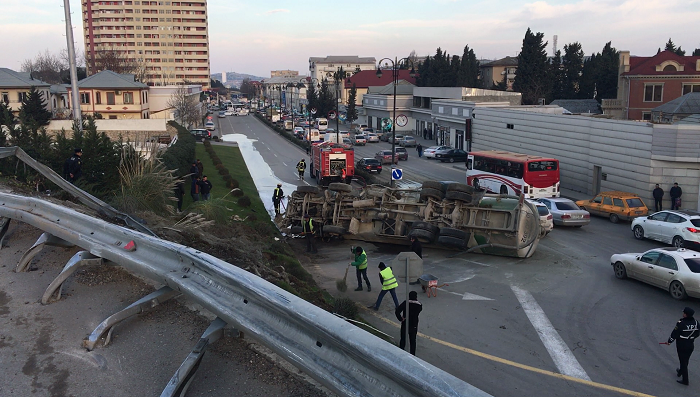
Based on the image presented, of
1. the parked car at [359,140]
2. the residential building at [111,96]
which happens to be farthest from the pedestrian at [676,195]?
the residential building at [111,96]

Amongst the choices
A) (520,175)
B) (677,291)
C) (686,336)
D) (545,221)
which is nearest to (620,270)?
(677,291)

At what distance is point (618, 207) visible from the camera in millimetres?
26109

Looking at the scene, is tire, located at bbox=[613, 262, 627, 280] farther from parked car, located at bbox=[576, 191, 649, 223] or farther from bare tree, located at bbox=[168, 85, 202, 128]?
bare tree, located at bbox=[168, 85, 202, 128]

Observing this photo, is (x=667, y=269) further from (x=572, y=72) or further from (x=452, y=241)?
(x=572, y=72)

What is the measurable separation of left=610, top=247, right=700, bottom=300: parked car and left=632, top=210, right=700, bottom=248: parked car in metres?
5.29

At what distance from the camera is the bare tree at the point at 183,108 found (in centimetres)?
7288

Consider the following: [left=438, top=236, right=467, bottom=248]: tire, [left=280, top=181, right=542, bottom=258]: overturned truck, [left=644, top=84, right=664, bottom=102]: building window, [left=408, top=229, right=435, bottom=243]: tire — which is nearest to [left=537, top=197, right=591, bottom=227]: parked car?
[left=280, top=181, right=542, bottom=258]: overturned truck

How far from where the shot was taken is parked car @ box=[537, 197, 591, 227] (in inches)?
960

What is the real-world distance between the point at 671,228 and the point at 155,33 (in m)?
162

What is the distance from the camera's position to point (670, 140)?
2844cm

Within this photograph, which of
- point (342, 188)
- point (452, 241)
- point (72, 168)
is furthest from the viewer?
point (342, 188)

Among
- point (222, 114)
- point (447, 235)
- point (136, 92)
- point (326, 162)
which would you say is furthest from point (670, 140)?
point (222, 114)

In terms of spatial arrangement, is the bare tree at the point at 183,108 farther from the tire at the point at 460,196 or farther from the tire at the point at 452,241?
the tire at the point at 452,241

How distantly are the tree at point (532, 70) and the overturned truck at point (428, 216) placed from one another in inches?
2195
